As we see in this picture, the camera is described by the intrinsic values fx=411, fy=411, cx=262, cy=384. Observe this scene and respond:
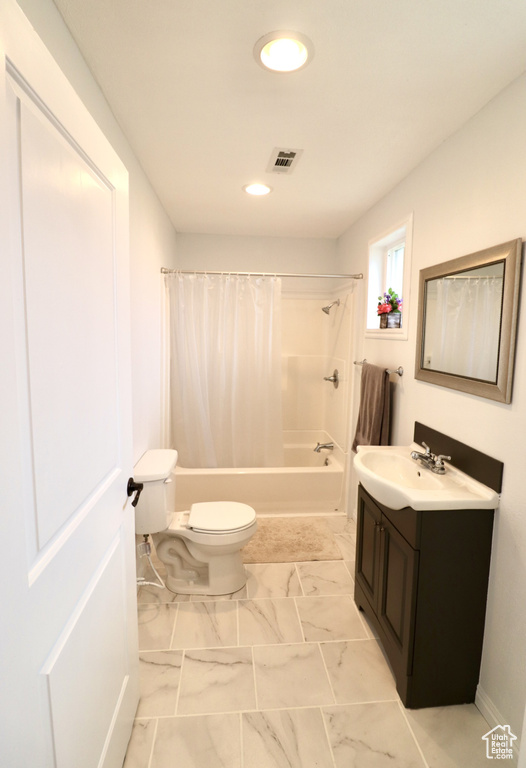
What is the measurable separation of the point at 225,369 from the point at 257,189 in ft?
4.35

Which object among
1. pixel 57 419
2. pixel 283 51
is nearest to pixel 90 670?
pixel 57 419

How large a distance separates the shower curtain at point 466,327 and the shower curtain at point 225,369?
149 centimetres

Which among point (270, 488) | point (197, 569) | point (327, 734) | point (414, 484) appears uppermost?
point (414, 484)

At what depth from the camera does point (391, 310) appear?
253 cm

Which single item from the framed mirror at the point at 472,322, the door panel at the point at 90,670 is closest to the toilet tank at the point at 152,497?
the door panel at the point at 90,670

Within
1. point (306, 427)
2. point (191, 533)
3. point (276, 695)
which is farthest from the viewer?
point (306, 427)

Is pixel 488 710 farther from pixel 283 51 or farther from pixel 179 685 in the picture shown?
pixel 283 51

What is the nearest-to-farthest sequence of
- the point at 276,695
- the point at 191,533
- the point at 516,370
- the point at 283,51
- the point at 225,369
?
the point at 283,51 < the point at 516,370 < the point at 276,695 < the point at 191,533 < the point at 225,369

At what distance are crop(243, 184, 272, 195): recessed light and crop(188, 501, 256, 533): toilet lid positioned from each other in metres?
1.92

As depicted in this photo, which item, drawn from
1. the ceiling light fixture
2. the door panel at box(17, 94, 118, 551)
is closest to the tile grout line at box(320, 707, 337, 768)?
the door panel at box(17, 94, 118, 551)

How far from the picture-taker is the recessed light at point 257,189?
247 cm

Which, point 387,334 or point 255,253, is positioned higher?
point 255,253

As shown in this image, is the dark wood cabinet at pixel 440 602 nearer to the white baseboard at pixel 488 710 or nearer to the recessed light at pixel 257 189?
the white baseboard at pixel 488 710

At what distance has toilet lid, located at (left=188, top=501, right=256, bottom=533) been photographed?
7.29 ft
